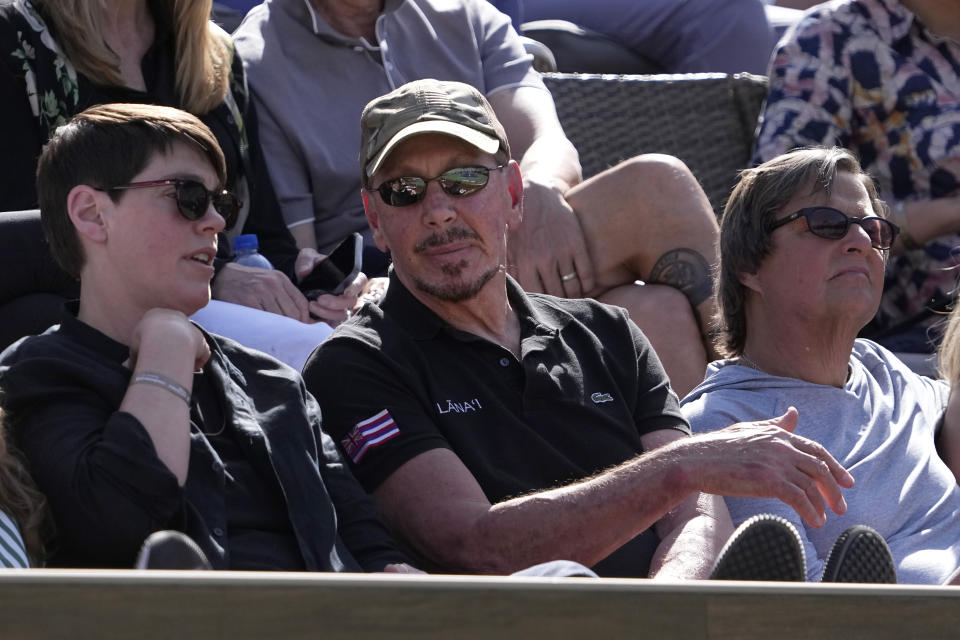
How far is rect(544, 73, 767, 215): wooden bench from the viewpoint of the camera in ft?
15.3

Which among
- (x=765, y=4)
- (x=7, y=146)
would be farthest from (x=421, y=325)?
(x=765, y=4)

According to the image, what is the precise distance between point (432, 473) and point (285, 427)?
0.29 metres

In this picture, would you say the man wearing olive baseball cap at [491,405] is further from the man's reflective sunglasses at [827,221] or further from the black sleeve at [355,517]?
the man's reflective sunglasses at [827,221]

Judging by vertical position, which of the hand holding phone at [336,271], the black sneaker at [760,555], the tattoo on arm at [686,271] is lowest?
the tattoo on arm at [686,271]

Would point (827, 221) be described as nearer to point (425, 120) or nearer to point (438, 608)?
point (425, 120)

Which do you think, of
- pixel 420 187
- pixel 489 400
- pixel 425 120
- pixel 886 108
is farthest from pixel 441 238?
pixel 886 108

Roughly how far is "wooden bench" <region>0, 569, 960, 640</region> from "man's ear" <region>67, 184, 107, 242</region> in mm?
1040

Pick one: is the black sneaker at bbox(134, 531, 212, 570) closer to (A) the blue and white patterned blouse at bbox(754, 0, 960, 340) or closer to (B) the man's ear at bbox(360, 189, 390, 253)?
(B) the man's ear at bbox(360, 189, 390, 253)

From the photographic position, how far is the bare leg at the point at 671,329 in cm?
349

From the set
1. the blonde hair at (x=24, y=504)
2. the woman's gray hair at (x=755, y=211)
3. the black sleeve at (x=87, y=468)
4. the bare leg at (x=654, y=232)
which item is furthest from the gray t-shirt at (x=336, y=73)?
the blonde hair at (x=24, y=504)

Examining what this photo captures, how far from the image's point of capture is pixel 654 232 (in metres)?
3.55

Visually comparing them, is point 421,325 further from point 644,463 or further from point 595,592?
point 595,592

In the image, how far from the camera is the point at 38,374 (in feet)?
7.25

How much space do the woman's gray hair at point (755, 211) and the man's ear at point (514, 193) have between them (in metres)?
0.53
